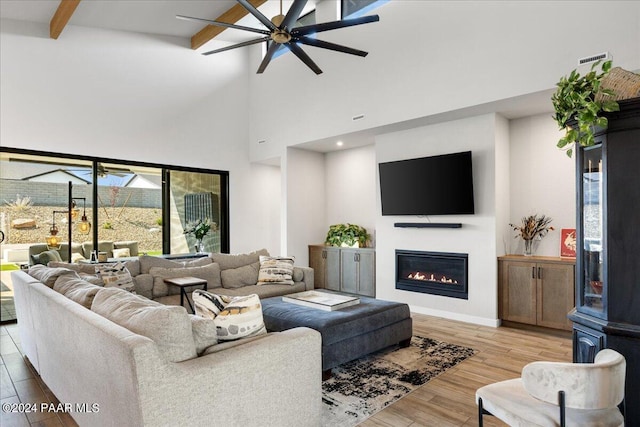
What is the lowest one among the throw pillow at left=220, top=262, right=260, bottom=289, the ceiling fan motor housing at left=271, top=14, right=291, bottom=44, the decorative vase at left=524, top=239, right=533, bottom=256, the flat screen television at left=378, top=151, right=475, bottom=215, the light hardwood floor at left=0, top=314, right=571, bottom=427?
the light hardwood floor at left=0, top=314, right=571, bottom=427

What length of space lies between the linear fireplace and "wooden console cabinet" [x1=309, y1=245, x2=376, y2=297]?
0.72 meters

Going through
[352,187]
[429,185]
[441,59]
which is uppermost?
[441,59]

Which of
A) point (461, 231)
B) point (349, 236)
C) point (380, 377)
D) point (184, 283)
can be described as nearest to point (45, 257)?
point (184, 283)

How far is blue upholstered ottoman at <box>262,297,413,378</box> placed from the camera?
3.25m

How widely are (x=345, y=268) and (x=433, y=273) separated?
1788 millimetres

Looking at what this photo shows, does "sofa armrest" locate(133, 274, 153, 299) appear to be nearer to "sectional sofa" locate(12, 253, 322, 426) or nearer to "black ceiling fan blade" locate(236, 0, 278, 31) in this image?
"sectional sofa" locate(12, 253, 322, 426)

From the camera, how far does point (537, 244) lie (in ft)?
16.4

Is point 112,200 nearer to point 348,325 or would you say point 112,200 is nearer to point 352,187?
point 352,187

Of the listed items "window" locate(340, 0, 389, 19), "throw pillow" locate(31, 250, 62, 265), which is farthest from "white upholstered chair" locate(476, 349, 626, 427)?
"throw pillow" locate(31, 250, 62, 265)

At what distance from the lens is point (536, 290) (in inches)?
181

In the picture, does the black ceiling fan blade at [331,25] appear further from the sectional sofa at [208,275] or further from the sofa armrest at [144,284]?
the sofa armrest at [144,284]

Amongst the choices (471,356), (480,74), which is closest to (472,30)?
(480,74)

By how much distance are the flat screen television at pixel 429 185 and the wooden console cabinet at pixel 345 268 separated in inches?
42.0

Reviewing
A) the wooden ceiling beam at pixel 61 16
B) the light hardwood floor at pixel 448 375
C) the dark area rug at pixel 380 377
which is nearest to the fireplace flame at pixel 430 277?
the light hardwood floor at pixel 448 375
